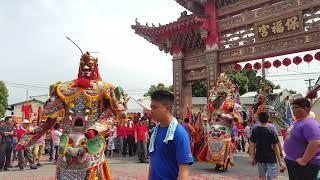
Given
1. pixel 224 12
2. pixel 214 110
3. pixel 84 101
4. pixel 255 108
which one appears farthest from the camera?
pixel 224 12

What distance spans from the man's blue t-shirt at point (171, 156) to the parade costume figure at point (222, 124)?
6.72 meters

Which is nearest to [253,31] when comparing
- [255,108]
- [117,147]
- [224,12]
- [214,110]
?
[224,12]

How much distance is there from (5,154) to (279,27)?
358 inches

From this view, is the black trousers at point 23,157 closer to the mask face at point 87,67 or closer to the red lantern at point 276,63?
the mask face at point 87,67

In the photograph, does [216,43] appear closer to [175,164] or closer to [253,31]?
[253,31]

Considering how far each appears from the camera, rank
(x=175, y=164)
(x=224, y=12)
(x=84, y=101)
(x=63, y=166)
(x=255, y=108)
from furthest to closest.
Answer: (x=224, y=12) → (x=255, y=108) → (x=84, y=101) → (x=63, y=166) → (x=175, y=164)

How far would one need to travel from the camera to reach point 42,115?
4.78m

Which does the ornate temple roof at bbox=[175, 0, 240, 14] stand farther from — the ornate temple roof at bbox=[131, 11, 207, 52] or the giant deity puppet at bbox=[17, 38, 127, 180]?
the giant deity puppet at bbox=[17, 38, 127, 180]

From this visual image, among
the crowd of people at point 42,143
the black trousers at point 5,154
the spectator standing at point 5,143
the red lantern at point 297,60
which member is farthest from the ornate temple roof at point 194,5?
the black trousers at point 5,154

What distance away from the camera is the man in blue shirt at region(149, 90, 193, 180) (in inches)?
113

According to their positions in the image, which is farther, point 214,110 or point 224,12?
point 224,12

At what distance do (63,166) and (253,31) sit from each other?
33.2ft

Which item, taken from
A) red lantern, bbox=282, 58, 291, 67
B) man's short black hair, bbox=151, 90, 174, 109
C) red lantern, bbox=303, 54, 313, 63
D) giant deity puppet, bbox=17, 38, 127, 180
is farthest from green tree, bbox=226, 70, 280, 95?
man's short black hair, bbox=151, 90, 174, 109

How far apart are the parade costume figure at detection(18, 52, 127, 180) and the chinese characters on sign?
838cm
